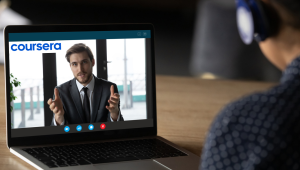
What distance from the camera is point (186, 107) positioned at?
1.29 metres

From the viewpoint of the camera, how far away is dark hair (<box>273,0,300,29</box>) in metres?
0.39

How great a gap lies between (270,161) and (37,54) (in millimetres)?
635

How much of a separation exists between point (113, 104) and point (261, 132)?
0.56m

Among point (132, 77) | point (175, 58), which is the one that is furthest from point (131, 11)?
point (132, 77)

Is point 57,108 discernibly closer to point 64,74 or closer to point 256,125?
point 64,74

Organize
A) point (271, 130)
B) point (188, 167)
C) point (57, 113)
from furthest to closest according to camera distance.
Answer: point (57, 113) < point (188, 167) < point (271, 130)

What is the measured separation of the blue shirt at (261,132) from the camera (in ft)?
1.26

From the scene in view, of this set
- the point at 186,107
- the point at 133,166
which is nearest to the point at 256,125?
the point at 133,166

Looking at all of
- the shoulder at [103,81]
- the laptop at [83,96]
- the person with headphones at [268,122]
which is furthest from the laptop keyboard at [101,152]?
the person with headphones at [268,122]

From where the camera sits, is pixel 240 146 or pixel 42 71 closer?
pixel 240 146

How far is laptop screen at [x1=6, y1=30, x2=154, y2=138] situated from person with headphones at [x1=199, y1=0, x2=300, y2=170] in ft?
1.63

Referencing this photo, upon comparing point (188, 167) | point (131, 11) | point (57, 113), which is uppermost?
point (131, 11)

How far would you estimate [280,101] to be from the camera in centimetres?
40

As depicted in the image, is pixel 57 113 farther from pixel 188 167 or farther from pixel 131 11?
pixel 131 11
